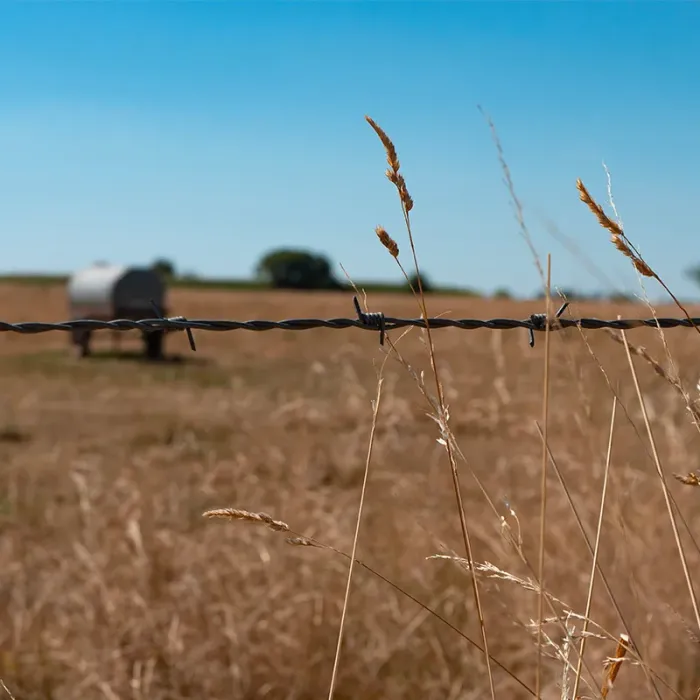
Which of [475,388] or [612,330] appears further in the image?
[475,388]

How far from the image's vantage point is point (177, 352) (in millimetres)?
21766

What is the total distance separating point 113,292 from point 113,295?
82 millimetres

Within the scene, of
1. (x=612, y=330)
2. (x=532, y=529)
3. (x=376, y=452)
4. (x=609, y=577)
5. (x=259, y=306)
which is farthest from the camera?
(x=259, y=306)

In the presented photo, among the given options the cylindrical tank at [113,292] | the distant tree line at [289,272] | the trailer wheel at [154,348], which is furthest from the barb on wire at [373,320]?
the distant tree line at [289,272]

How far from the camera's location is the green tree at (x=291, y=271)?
4938cm

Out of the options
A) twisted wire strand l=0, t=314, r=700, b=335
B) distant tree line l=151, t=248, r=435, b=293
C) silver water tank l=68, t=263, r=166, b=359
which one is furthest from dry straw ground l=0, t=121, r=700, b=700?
distant tree line l=151, t=248, r=435, b=293

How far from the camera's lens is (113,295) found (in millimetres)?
19062

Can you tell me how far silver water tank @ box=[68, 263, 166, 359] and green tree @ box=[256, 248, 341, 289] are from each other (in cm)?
2480

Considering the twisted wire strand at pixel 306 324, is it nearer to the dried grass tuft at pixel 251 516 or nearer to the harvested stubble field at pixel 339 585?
the harvested stubble field at pixel 339 585

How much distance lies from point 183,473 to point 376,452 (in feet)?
4.39

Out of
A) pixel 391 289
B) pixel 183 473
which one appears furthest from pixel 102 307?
pixel 391 289

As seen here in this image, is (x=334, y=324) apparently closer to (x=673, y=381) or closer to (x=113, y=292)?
(x=673, y=381)

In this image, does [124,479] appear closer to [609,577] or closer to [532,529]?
[532,529]

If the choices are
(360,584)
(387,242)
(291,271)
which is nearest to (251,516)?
(387,242)
